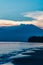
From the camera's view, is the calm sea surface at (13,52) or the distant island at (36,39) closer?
the calm sea surface at (13,52)

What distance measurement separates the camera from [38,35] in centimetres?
1388

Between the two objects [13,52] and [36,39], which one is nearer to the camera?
[36,39]

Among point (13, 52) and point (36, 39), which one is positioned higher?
point (36, 39)

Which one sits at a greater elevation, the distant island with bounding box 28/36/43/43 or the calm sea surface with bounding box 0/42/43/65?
the distant island with bounding box 28/36/43/43

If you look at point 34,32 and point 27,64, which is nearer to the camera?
point 27,64

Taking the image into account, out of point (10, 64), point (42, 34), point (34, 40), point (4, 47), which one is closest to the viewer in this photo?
point (10, 64)

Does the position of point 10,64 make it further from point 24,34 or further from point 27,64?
point 24,34

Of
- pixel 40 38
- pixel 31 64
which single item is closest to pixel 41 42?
pixel 40 38

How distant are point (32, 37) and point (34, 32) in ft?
1.43

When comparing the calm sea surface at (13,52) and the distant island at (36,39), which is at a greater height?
the distant island at (36,39)

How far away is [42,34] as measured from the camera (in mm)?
13125

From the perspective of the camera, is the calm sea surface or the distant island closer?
the calm sea surface

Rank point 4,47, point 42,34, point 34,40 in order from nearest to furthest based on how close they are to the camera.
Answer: point 42,34 → point 34,40 → point 4,47

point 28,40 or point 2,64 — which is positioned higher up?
point 28,40
